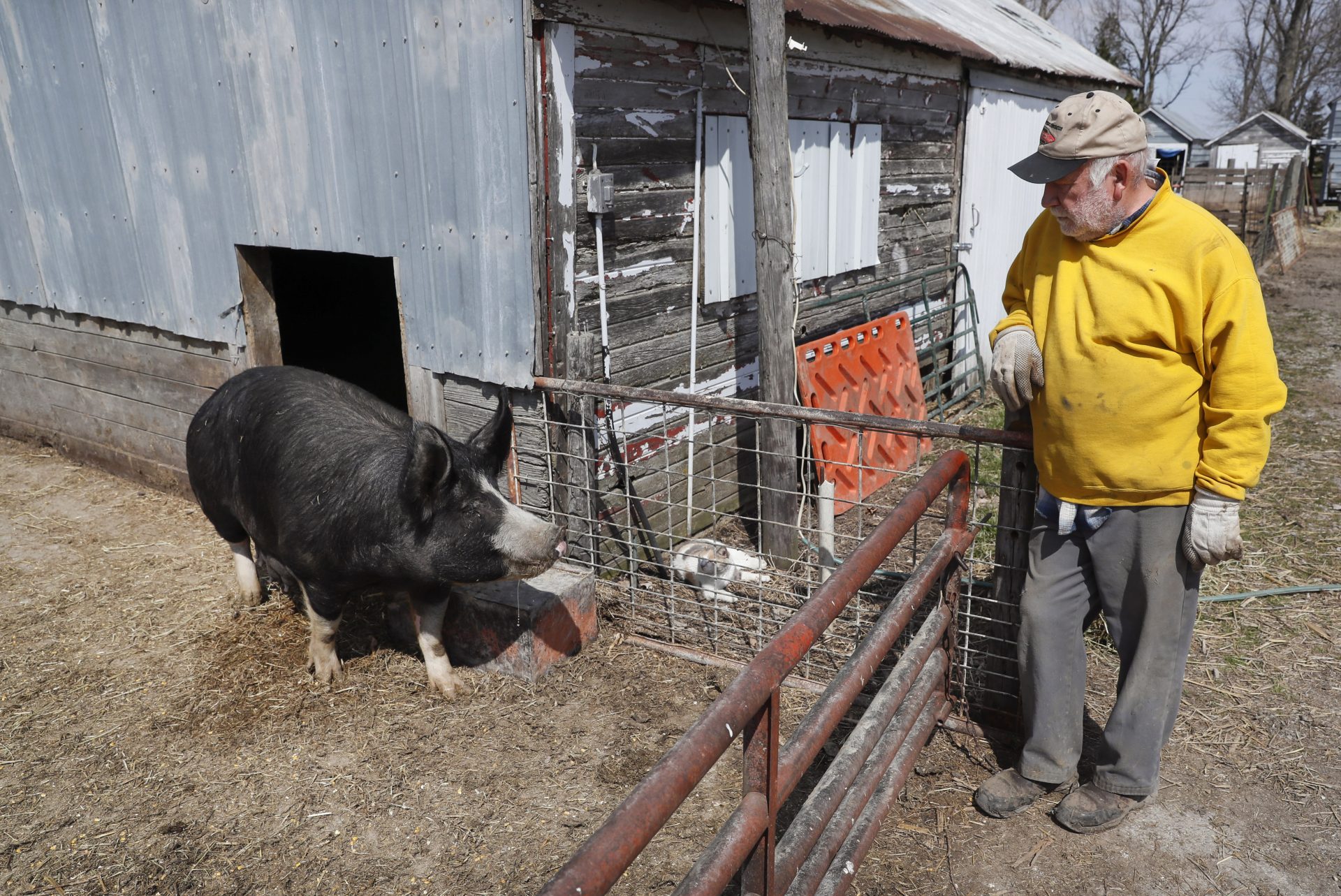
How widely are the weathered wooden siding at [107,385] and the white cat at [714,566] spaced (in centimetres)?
301

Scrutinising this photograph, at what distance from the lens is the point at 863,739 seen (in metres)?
2.64

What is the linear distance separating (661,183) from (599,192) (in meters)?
0.71

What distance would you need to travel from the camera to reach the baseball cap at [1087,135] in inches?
100

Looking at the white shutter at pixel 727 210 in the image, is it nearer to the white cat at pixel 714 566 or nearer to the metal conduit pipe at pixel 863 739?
the white cat at pixel 714 566

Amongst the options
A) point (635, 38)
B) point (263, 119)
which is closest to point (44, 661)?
point (263, 119)

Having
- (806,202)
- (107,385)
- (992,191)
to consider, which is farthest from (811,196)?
(107,385)

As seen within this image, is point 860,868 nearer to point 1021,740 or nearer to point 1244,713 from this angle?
point 1021,740

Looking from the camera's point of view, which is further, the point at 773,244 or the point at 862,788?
the point at 773,244

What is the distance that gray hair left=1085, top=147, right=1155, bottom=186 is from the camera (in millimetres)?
2566

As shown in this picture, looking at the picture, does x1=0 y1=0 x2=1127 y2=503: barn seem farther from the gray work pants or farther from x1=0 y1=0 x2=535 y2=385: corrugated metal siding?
the gray work pants

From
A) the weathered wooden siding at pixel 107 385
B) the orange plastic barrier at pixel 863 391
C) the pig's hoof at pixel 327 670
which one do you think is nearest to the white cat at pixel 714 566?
the orange plastic barrier at pixel 863 391

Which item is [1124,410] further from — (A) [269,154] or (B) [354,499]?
(A) [269,154]

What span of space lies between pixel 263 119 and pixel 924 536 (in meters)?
4.62

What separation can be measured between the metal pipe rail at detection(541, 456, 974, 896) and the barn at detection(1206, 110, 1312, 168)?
44.0 meters
